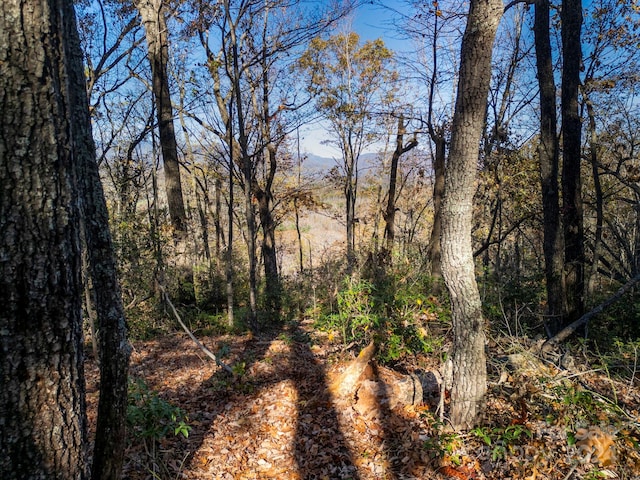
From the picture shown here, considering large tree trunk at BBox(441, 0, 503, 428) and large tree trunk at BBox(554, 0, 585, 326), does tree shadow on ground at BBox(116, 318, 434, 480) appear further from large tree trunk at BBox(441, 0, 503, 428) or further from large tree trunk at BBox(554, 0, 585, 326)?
large tree trunk at BBox(554, 0, 585, 326)

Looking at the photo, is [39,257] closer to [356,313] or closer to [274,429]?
[274,429]

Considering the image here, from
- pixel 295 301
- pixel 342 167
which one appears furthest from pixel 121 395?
pixel 342 167

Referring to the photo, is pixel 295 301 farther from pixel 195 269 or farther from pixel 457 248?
pixel 457 248

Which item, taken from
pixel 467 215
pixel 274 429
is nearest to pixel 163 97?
pixel 274 429

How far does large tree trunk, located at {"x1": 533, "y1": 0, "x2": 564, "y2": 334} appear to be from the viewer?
6953mm

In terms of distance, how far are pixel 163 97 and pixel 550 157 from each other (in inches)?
340

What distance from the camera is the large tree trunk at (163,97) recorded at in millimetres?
8406

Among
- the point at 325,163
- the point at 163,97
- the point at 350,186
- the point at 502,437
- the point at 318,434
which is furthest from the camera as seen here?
the point at 325,163

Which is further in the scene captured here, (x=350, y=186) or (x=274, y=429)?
(x=350, y=186)

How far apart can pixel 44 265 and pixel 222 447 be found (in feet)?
10.2

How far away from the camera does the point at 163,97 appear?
874 centimetres

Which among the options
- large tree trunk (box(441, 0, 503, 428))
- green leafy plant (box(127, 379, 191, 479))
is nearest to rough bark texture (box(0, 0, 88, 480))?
green leafy plant (box(127, 379, 191, 479))

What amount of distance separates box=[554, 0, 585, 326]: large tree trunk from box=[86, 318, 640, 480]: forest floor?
2.81m

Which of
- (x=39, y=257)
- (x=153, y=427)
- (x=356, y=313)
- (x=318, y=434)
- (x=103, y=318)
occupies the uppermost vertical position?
(x=39, y=257)
